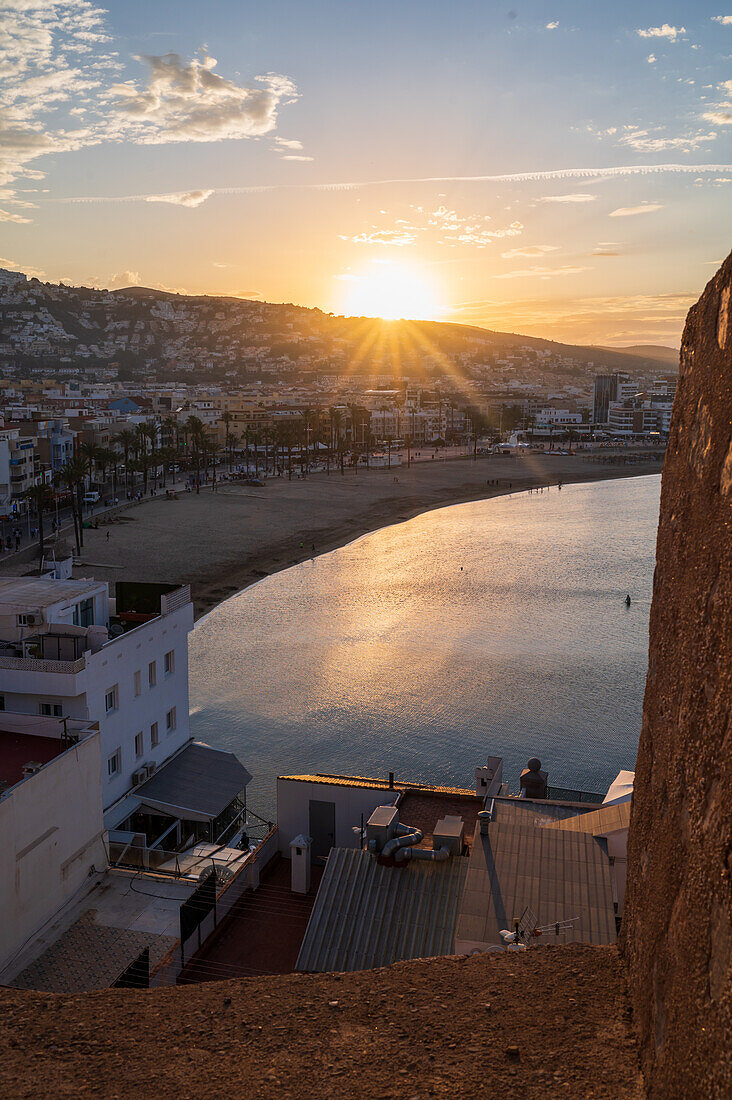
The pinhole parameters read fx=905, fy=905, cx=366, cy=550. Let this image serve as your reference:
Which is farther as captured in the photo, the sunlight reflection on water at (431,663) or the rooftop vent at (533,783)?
the sunlight reflection on water at (431,663)

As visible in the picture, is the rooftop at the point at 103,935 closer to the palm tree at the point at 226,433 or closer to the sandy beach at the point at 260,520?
the sandy beach at the point at 260,520

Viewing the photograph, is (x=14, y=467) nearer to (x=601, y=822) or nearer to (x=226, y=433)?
(x=226, y=433)

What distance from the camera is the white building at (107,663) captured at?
531 inches

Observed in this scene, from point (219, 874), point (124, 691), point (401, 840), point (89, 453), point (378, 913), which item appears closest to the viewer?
point (378, 913)

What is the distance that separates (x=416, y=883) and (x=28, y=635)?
27.7 ft

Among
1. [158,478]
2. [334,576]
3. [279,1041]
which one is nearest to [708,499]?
[279,1041]

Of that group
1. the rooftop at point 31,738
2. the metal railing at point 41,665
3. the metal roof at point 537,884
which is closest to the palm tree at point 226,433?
the metal railing at point 41,665

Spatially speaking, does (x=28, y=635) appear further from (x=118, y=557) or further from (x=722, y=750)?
(x=118, y=557)

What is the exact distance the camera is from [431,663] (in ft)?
92.5

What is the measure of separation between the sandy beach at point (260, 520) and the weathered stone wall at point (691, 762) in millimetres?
31484

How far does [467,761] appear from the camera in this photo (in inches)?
793

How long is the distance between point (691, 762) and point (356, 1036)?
81.4 inches

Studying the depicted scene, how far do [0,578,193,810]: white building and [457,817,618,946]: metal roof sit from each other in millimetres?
7344

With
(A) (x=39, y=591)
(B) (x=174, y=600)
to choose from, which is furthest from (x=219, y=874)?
(A) (x=39, y=591)
